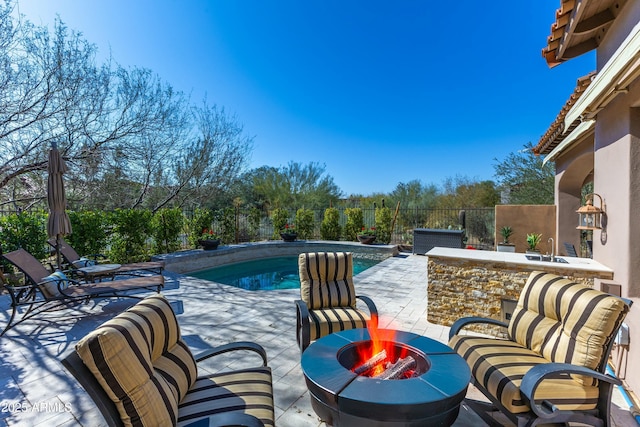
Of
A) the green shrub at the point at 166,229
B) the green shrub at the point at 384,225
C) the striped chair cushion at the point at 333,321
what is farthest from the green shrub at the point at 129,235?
the green shrub at the point at 384,225

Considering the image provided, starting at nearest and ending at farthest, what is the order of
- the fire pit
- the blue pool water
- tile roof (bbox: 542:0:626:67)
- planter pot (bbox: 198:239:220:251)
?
the fire pit, tile roof (bbox: 542:0:626:67), the blue pool water, planter pot (bbox: 198:239:220:251)

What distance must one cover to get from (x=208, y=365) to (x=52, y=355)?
1.68m

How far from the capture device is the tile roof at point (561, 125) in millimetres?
3707

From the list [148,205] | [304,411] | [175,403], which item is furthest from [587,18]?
[148,205]

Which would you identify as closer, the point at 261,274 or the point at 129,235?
the point at 129,235

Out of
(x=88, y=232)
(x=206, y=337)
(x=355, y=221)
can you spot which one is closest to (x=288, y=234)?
(x=355, y=221)

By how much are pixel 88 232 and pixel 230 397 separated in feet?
24.0

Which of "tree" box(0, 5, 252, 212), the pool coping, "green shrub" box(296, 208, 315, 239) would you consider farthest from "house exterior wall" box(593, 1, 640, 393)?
"green shrub" box(296, 208, 315, 239)

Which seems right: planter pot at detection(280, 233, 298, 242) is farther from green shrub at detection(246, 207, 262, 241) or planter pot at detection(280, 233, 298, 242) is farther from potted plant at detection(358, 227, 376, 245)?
potted plant at detection(358, 227, 376, 245)

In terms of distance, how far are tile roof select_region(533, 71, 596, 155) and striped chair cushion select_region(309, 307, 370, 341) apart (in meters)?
3.96

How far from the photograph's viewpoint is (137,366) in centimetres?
132

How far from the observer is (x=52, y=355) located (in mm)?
3051

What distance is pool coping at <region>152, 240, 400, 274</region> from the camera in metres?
8.38

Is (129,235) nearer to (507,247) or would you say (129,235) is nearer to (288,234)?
(288,234)
